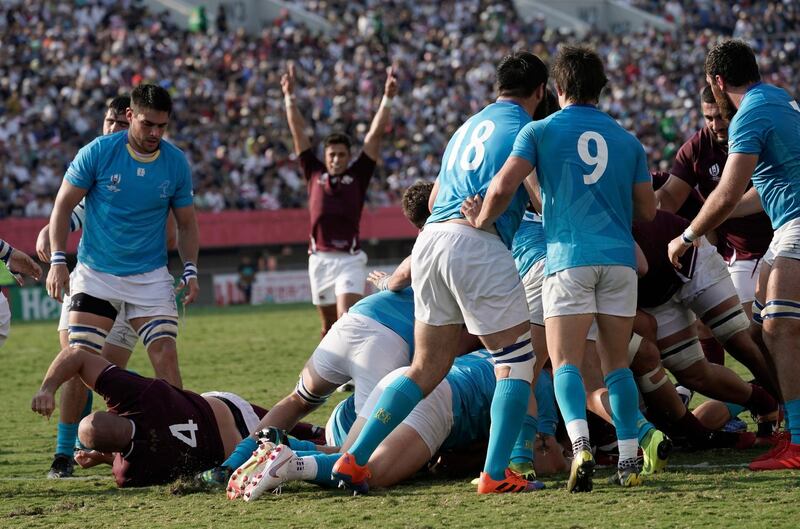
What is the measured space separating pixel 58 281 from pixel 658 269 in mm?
3671

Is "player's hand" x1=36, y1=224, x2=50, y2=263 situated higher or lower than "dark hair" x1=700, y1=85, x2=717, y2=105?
lower

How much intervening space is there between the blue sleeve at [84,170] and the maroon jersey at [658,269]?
3.47 meters

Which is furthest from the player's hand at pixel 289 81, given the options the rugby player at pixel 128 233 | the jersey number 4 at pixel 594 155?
the jersey number 4 at pixel 594 155

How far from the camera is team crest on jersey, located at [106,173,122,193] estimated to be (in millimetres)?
7621

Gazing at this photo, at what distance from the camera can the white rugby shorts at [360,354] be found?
21.6 feet

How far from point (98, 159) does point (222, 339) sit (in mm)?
10043

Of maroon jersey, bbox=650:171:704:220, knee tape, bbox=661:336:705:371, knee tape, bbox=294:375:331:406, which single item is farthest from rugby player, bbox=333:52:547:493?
maroon jersey, bbox=650:171:704:220

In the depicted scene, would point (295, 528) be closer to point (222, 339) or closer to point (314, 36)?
point (222, 339)

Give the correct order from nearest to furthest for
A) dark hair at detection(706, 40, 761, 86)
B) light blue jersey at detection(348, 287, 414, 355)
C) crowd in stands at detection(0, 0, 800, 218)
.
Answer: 1. dark hair at detection(706, 40, 761, 86)
2. light blue jersey at detection(348, 287, 414, 355)
3. crowd in stands at detection(0, 0, 800, 218)

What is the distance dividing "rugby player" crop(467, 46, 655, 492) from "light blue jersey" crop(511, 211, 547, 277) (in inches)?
42.9

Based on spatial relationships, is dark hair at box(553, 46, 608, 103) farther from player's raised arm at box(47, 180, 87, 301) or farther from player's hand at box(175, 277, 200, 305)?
player's raised arm at box(47, 180, 87, 301)

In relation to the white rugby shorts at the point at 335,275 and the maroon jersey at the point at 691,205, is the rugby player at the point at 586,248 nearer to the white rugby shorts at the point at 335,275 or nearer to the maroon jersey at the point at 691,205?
the maroon jersey at the point at 691,205

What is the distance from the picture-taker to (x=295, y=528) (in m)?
5.06

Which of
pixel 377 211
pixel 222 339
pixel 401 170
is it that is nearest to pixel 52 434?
pixel 222 339
